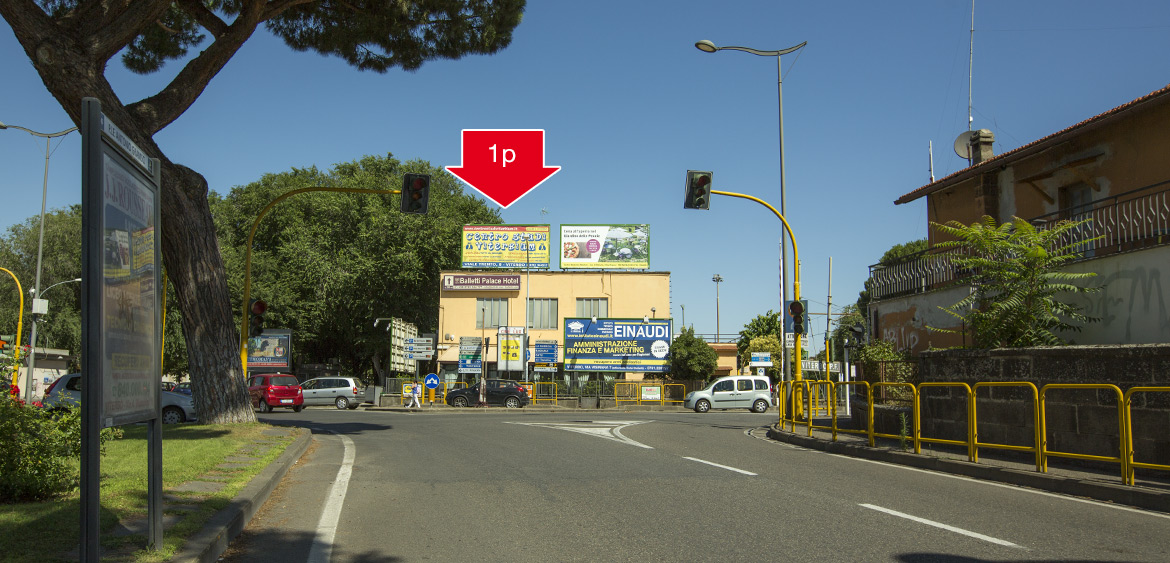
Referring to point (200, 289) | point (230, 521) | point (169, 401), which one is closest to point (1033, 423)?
point (230, 521)

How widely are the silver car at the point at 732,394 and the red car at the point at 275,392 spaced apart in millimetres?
16186

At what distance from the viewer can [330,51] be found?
19.7 m

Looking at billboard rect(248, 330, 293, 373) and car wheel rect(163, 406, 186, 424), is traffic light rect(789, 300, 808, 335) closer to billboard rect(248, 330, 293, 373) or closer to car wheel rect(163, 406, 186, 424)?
car wheel rect(163, 406, 186, 424)

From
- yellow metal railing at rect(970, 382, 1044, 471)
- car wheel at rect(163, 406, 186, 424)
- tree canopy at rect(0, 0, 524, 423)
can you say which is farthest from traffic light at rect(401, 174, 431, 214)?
yellow metal railing at rect(970, 382, 1044, 471)

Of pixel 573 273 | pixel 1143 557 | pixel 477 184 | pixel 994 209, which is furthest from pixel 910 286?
pixel 573 273

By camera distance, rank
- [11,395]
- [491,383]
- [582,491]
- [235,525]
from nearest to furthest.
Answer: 1. [235,525]
2. [11,395]
3. [582,491]
4. [491,383]

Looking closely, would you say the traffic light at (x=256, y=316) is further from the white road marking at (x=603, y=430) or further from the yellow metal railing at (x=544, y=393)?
the yellow metal railing at (x=544, y=393)

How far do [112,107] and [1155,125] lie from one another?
17934 mm

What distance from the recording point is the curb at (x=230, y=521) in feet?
18.9

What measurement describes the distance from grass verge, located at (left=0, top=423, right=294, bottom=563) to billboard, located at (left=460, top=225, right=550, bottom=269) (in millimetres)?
39744

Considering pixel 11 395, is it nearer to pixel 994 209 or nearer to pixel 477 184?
pixel 477 184

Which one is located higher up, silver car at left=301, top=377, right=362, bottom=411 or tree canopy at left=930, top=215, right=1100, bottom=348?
tree canopy at left=930, top=215, right=1100, bottom=348

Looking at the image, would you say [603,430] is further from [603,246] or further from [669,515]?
[603,246]

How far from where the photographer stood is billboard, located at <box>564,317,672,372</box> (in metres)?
47.3
